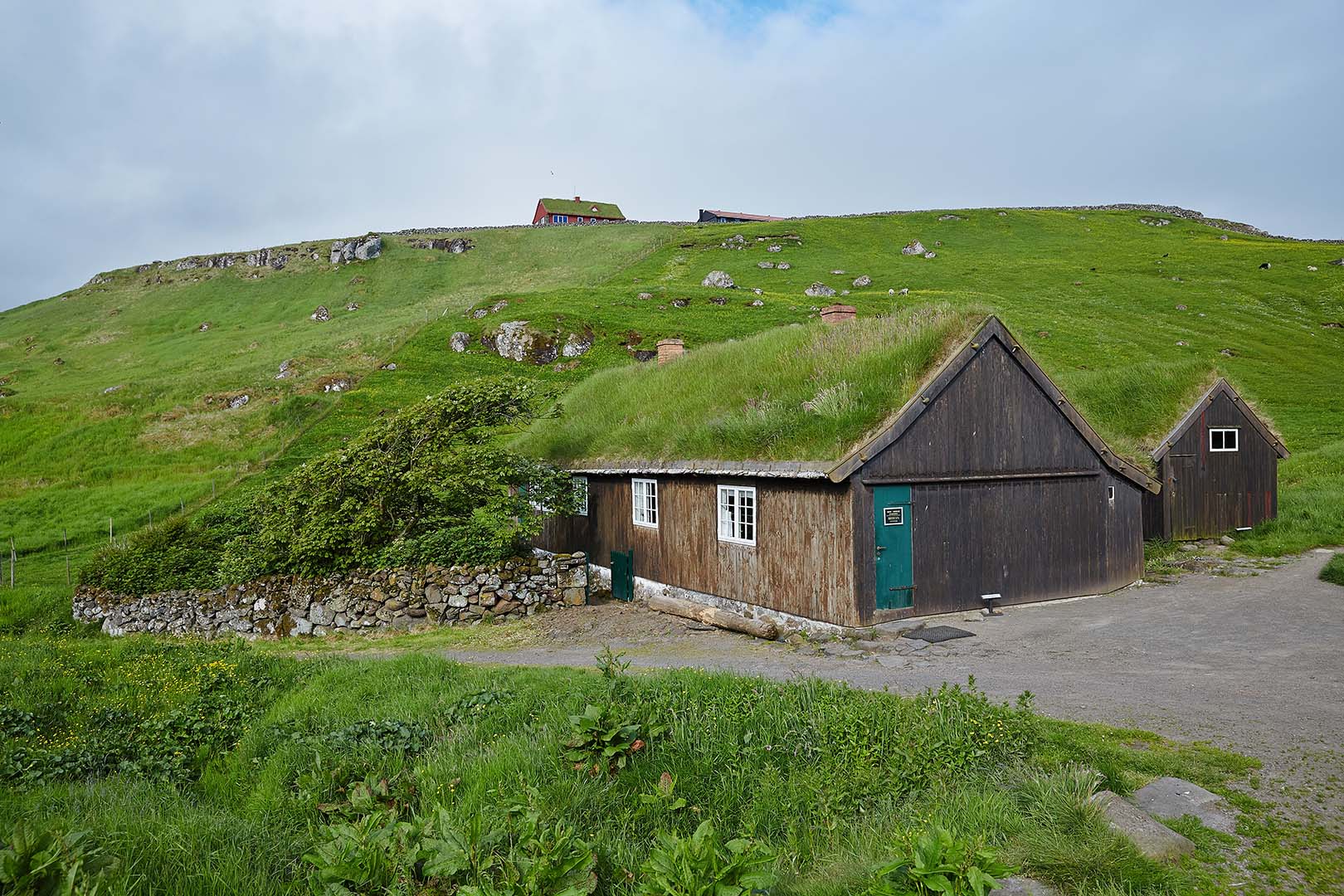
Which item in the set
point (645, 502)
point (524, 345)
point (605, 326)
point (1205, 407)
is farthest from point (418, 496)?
point (605, 326)

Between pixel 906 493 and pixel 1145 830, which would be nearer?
pixel 1145 830

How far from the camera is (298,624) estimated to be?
1962 cm

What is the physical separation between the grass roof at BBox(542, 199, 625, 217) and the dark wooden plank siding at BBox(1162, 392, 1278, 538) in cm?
10970

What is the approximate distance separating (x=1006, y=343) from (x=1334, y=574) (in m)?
9.83

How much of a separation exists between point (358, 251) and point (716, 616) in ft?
308

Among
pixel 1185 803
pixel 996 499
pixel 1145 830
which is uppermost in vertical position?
pixel 996 499

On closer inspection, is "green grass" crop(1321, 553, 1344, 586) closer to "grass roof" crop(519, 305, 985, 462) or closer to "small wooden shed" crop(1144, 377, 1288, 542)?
"small wooden shed" crop(1144, 377, 1288, 542)

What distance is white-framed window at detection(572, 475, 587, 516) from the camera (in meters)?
22.1

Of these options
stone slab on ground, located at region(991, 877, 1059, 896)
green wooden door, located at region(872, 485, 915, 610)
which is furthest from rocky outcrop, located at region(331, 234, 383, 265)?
stone slab on ground, located at region(991, 877, 1059, 896)

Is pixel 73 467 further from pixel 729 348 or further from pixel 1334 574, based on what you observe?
pixel 1334 574

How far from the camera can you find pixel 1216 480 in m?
24.5

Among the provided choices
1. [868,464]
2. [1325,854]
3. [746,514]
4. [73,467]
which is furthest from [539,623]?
[73,467]

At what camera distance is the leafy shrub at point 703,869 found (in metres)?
4.30

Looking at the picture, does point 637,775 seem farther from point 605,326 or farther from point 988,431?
point 605,326
